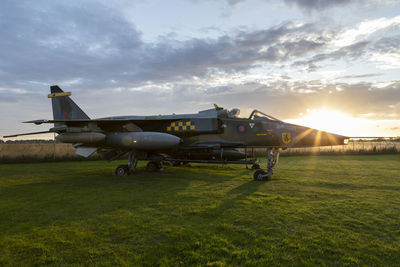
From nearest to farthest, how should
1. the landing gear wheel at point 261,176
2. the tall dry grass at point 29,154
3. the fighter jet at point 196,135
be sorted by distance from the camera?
the landing gear wheel at point 261,176, the fighter jet at point 196,135, the tall dry grass at point 29,154

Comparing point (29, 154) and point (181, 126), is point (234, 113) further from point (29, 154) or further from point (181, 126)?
point (29, 154)

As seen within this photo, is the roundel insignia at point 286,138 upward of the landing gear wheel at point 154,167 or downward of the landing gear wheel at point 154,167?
upward

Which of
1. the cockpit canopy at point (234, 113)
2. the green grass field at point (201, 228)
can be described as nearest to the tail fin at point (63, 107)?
the green grass field at point (201, 228)

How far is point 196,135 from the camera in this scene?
37.3 feet

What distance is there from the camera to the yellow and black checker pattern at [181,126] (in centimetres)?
1139

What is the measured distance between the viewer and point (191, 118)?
11461 mm

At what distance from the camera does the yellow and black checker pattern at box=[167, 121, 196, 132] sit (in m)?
11.4

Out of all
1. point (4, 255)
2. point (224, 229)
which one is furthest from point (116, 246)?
point (224, 229)

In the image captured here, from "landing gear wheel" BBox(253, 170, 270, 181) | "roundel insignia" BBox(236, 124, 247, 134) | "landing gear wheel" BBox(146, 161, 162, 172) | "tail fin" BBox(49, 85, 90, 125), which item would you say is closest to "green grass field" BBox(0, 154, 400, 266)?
"landing gear wheel" BBox(253, 170, 270, 181)

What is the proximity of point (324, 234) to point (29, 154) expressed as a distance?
22465 mm

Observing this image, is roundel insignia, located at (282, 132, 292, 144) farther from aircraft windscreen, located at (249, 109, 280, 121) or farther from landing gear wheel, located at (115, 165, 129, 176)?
landing gear wheel, located at (115, 165, 129, 176)

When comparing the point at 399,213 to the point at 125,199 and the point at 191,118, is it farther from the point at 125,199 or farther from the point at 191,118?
the point at 191,118

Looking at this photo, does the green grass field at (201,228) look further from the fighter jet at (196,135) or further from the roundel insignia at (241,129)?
the roundel insignia at (241,129)

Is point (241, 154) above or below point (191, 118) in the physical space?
below
